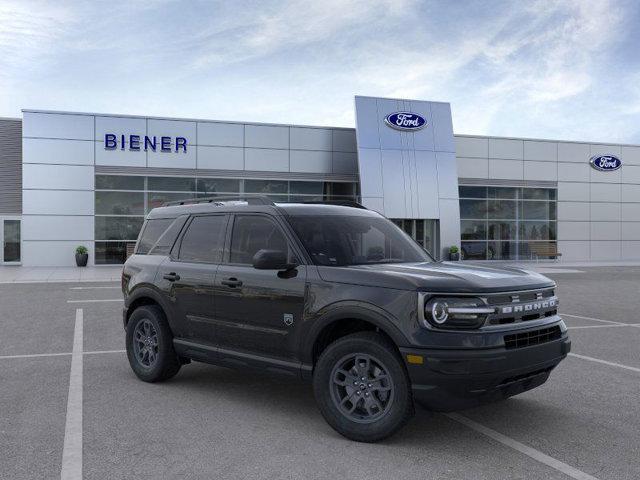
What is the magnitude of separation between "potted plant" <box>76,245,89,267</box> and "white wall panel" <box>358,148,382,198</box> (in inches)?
486

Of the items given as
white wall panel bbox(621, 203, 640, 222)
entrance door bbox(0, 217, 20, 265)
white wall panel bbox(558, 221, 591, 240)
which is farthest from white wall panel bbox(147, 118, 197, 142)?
white wall panel bbox(621, 203, 640, 222)

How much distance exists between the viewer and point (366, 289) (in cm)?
450

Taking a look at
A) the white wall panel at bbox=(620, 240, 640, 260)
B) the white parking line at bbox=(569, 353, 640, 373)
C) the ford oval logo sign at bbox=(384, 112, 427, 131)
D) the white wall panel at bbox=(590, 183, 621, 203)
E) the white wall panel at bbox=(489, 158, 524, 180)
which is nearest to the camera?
the white parking line at bbox=(569, 353, 640, 373)

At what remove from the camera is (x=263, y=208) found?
5.54 meters

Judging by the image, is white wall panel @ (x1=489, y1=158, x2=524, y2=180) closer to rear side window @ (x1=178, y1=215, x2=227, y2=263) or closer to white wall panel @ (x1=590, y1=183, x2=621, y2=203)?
white wall panel @ (x1=590, y1=183, x2=621, y2=203)

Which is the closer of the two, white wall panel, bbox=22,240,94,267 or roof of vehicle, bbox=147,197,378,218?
roof of vehicle, bbox=147,197,378,218

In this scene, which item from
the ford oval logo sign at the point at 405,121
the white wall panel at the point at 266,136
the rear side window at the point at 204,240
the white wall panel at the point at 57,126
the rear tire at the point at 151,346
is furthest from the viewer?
the ford oval logo sign at the point at 405,121

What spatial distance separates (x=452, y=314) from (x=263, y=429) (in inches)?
68.4

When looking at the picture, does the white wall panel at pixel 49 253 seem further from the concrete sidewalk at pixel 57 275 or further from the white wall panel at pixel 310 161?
the white wall panel at pixel 310 161

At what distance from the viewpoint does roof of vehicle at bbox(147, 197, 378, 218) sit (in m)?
5.47

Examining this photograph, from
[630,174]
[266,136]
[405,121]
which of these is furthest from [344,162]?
[630,174]

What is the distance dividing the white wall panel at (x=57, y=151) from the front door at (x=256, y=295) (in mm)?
23077

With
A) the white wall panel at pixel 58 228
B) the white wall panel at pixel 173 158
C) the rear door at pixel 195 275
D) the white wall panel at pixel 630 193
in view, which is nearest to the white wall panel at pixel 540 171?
the white wall panel at pixel 630 193

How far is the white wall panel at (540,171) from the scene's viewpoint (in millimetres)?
32469
